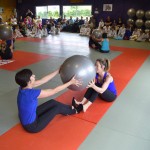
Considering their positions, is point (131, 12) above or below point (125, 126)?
above

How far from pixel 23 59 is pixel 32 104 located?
4.60 metres

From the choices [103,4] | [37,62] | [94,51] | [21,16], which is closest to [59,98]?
[37,62]

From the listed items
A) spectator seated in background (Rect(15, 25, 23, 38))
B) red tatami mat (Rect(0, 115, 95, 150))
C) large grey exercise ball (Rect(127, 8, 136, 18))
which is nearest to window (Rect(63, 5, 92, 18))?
large grey exercise ball (Rect(127, 8, 136, 18))

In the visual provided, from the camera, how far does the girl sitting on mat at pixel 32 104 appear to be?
2410 mm

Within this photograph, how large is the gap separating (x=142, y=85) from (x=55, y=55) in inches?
148

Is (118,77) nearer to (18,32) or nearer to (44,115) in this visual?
(44,115)

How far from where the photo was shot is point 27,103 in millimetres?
2439

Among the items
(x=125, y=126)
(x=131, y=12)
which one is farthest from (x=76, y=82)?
(x=131, y=12)

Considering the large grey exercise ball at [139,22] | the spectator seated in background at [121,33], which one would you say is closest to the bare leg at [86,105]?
the spectator seated in background at [121,33]

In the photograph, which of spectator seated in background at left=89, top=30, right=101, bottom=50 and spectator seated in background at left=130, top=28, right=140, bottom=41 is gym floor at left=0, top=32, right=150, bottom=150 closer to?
spectator seated in background at left=89, top=30, right=101, bottom=50

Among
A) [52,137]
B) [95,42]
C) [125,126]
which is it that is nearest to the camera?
[52,137]

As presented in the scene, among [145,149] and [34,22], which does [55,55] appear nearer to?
[145,149]

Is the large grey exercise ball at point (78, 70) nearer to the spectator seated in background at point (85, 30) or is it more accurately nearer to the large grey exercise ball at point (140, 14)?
the large grey exercise ball at point (140, 14)

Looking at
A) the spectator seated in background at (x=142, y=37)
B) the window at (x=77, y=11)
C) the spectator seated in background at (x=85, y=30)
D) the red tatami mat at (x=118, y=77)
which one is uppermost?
the window at (x=77, y=11)
